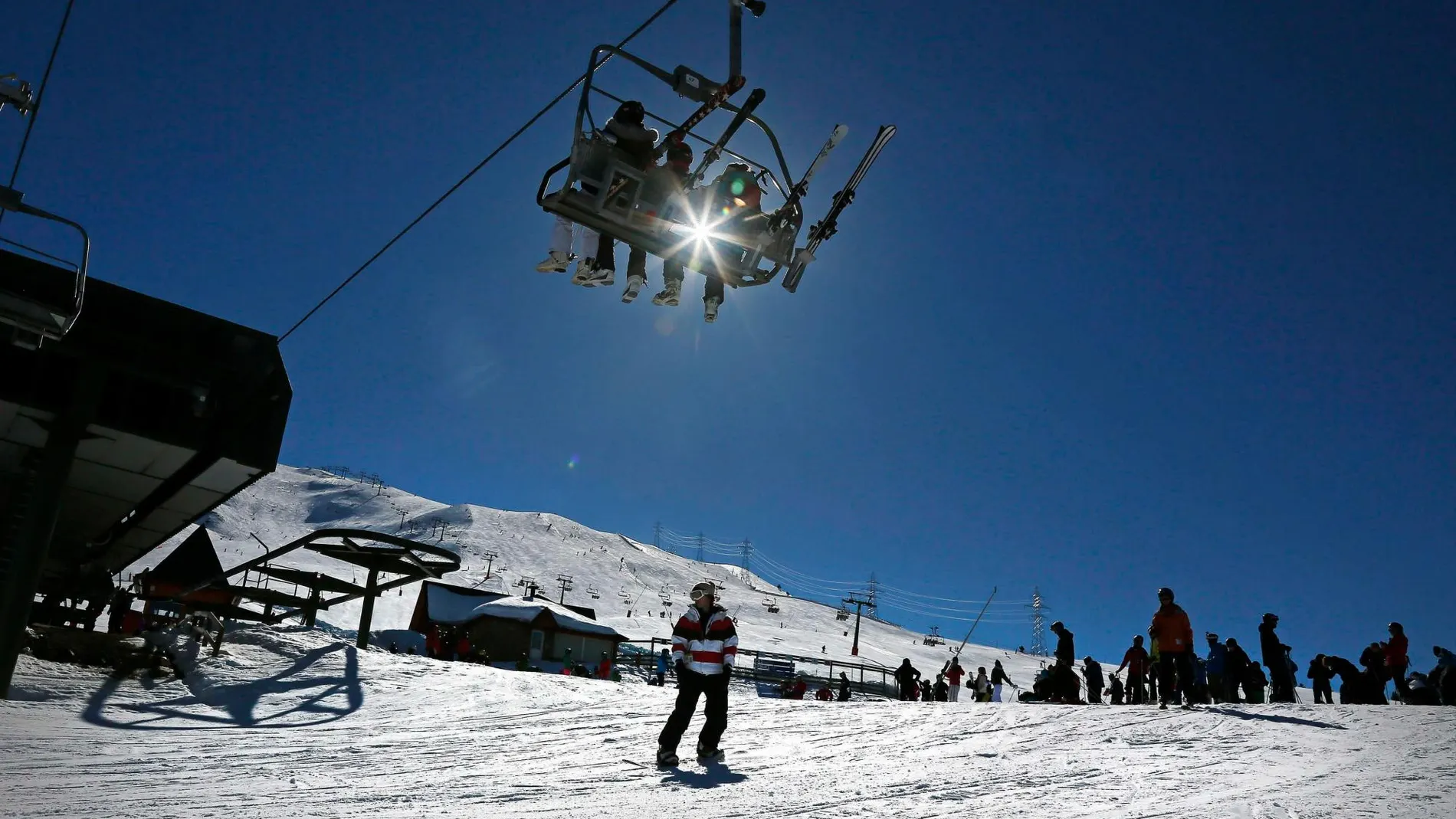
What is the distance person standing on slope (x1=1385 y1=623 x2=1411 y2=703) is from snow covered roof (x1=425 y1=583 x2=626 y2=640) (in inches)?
1293

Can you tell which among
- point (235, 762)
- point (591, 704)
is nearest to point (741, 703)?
point (591, 704)

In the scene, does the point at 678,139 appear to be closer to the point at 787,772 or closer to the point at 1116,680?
the point at 787,772

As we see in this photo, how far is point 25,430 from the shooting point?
1370cm

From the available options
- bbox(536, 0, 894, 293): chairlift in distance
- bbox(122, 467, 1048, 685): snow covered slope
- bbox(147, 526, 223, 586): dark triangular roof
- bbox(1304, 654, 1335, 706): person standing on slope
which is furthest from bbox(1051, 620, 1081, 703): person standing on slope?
bbox(122, 467, 1048, 685): snow covered slope

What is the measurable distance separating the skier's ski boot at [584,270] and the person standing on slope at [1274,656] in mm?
10391

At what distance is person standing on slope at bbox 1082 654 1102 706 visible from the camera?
15.9 m

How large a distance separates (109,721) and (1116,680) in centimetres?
1530

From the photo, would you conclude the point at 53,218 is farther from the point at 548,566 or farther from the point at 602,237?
the point at 548,566

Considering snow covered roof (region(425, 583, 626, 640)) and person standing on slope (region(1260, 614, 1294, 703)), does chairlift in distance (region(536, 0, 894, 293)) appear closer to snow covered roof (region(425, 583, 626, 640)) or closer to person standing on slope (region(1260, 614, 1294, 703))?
person standing on slope (region(1260, 614, 1294, 703))

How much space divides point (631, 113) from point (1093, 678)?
13.2 meters

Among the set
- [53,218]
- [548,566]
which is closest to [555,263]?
[53,218]

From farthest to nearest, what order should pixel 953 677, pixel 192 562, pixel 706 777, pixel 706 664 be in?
pixel 192 562 < pixel 953 677 < pixel 706 664 < pixel 706 777

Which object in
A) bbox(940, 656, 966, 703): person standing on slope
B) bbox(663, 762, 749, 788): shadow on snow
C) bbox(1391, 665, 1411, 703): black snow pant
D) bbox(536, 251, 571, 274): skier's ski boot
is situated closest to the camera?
bbox(663, 762, 749, 788): shadow on snow

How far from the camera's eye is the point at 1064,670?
48.1ft
